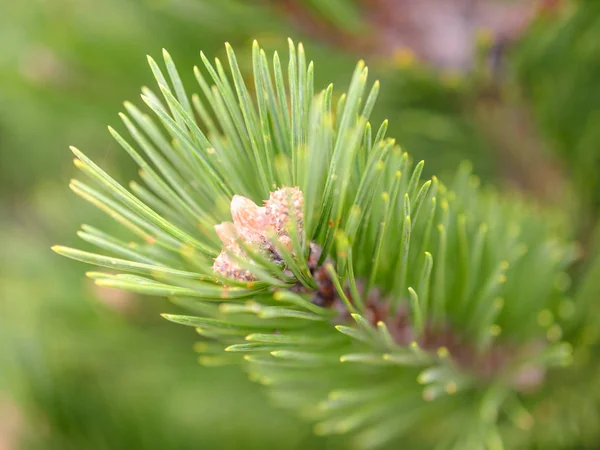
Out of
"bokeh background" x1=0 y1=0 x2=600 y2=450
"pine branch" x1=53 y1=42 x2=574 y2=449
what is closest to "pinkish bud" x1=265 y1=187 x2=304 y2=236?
"pine branch" x1=53 y1=42 x2=574 y2=449

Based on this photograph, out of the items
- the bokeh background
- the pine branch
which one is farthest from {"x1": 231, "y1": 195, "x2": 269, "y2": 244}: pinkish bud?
the bokeh background

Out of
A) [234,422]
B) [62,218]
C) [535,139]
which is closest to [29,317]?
[62,218]

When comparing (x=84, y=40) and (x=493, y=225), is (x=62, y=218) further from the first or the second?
(x=493, y=225)

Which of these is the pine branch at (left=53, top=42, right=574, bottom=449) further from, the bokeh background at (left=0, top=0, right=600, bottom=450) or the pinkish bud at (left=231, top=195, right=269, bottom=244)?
the bokeh background at (left=0, top=0, right=600, bottom=450)

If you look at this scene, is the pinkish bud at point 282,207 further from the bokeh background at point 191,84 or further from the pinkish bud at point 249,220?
the bokeh background at point 191,84

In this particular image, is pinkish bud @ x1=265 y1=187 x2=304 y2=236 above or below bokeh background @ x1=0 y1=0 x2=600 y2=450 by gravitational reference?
below

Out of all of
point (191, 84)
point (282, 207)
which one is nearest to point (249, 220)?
point (282, 207)

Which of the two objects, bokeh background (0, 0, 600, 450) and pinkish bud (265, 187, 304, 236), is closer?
pinkish bud (265, 187, 304, 236)

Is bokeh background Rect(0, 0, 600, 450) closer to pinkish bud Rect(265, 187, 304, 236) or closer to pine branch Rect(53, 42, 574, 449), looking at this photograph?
pine branch Rect(53, 42, 574, 449)
